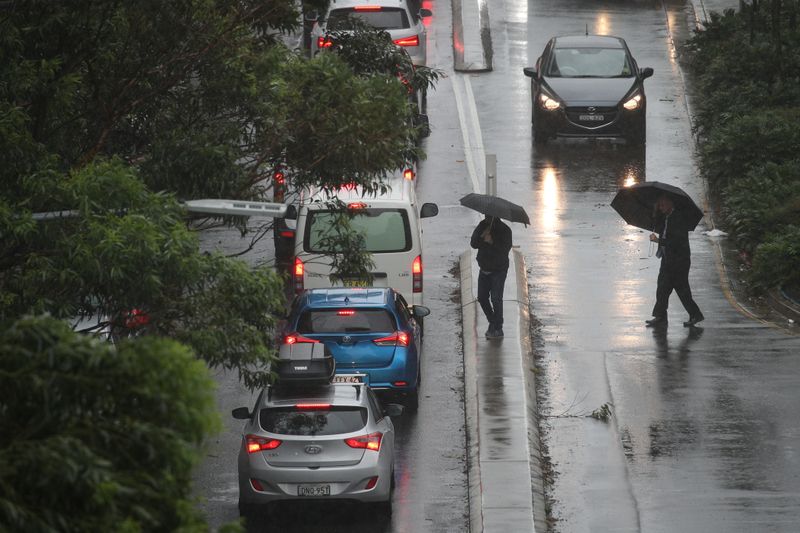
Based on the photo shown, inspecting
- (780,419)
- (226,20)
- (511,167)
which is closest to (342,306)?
(226,20)

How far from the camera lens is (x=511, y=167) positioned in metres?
29.8

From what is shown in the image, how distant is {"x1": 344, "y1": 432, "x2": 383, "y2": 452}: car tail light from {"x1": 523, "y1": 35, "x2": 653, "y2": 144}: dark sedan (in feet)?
51.8

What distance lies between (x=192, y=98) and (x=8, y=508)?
8923mm

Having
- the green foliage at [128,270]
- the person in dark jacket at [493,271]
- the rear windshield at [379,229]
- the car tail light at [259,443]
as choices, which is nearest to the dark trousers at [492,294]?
A: the person in dark jacket at [493,271]

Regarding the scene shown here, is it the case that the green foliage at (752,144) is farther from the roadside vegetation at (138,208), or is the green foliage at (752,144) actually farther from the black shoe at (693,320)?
the roadside vegetation at (138,208)

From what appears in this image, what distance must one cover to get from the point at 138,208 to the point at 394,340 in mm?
6455

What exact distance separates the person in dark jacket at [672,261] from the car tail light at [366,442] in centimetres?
765

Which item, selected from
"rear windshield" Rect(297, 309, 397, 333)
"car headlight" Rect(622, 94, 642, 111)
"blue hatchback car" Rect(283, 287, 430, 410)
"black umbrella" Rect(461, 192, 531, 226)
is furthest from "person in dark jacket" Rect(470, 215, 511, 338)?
"car headlight" Rect(622, 94, 642, 111)

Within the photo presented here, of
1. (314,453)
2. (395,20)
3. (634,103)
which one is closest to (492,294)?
(314,453)

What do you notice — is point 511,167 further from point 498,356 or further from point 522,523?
point 522,523

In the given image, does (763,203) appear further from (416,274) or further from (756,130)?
(416,274)

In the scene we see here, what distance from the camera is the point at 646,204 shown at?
73.6 ft

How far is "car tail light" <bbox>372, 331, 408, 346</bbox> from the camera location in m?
18.4

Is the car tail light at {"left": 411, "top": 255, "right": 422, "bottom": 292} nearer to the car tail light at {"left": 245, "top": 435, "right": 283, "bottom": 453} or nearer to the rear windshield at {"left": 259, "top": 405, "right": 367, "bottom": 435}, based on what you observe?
the rear windshield at {"left": 259, "top": 405, "right": 367, "bottom": 435}
